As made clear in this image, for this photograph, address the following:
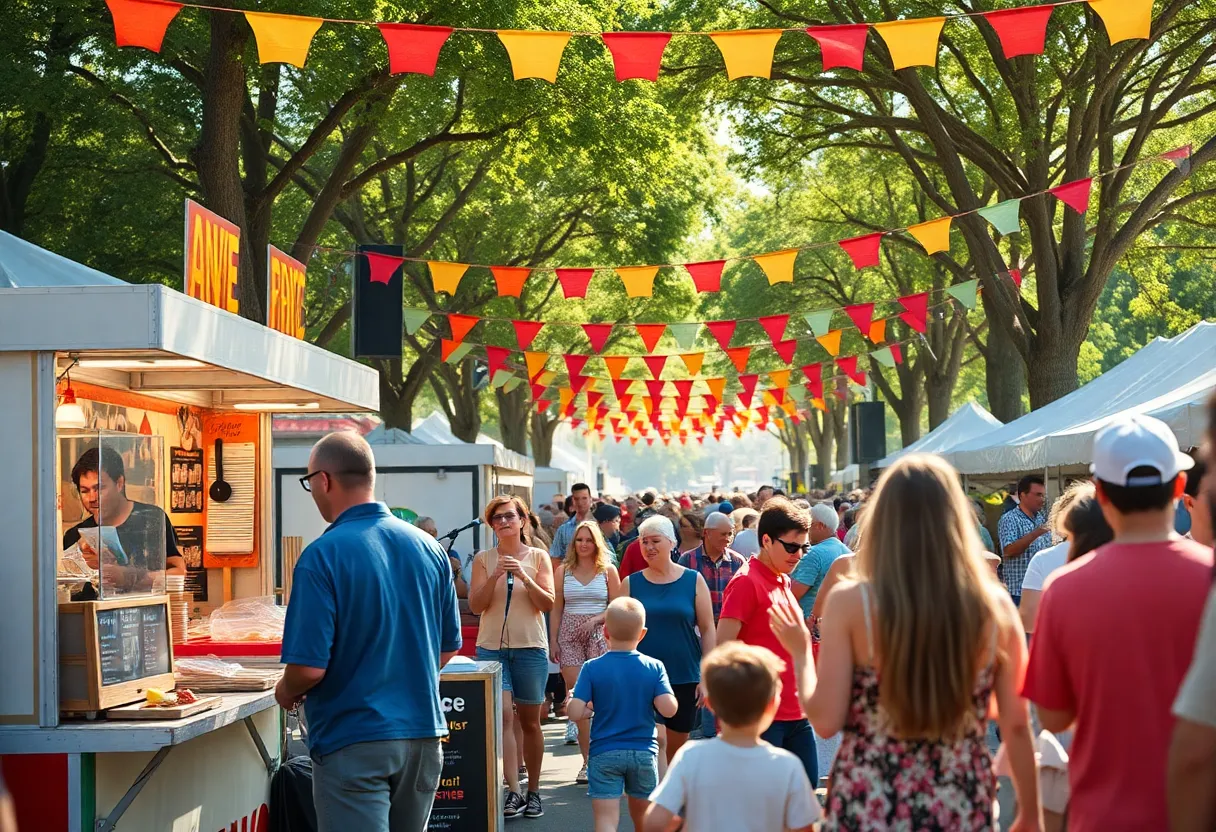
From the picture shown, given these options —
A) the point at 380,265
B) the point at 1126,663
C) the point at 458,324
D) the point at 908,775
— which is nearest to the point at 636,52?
the point at 908,775

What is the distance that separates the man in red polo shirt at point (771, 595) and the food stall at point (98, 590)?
2.24 m

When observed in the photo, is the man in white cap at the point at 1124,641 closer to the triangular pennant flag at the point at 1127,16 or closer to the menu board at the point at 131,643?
the menu board at the point at 131,643

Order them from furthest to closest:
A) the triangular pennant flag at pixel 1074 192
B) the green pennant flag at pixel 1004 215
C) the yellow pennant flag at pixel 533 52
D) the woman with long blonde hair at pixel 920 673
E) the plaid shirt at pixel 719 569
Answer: the green pennant flag at pixel 1004 215 < the triangular pennant flag at pixel 1074 192 < the plaid shirt at pixel 719 569 < the yellow pennant flag at pixel 533 52 < the woman with long blonde hair at pixel 920 673

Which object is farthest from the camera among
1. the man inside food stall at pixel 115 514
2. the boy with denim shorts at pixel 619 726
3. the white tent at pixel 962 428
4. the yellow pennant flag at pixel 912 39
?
the white tent at pixel 962 428

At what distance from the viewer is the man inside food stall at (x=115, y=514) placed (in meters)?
6.32

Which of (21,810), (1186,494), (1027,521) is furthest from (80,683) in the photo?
(1027,521)

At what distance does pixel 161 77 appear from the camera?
20.1 meters

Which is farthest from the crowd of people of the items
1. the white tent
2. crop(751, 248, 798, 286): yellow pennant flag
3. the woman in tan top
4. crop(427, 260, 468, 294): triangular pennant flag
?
the white tent

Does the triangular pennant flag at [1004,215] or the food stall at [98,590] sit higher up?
the triangular pennant flag at [1004,215]

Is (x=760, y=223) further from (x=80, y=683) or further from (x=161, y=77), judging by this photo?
(x=80, y=683)

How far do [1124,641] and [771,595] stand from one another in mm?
3618

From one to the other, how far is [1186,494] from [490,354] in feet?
71.0

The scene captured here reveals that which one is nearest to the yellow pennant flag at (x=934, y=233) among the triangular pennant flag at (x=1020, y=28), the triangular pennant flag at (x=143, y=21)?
the triangular pennant flag at (x=1020, y=28)

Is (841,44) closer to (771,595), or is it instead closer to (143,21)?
(143,21)
